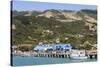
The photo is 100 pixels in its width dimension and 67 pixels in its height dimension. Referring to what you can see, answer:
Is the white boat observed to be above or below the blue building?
below

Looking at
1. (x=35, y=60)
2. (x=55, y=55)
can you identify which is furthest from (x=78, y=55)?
(x=35, y=60)

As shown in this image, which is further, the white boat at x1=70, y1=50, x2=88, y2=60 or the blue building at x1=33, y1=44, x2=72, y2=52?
the white boat at x1=70, y1=50, x2=88, y2=60

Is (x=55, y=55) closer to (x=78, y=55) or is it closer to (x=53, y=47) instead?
(x=53, y=47)

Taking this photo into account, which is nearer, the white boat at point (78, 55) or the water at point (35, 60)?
the water at point (35, 60)

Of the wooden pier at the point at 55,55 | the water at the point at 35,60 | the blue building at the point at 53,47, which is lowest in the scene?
the water at the point at 35,60

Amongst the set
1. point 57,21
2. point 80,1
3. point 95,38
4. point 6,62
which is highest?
point 80,1

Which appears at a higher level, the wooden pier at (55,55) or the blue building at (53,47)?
the blue building at (53,47)

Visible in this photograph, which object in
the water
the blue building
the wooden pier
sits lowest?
the water

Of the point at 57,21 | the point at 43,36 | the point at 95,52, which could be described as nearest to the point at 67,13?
the point at 57,21

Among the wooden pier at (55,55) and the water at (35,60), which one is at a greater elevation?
the wooden pier at (55,55)

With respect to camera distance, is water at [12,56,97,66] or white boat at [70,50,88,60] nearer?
water at [12,56,97,66]

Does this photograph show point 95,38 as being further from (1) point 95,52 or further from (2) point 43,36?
(2) point 43,36
